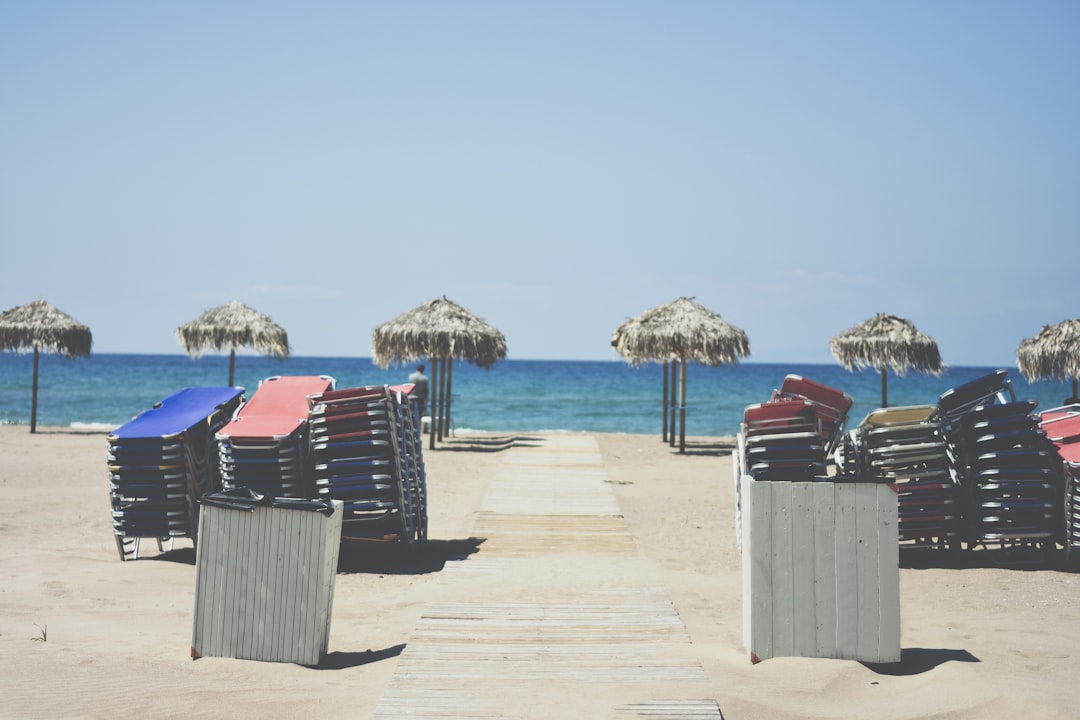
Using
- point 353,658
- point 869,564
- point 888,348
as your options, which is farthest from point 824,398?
point 888,348

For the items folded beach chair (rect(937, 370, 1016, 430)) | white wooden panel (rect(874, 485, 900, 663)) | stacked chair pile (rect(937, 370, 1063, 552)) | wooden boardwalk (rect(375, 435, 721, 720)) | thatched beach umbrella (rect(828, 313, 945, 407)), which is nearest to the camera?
wooden boardwalk (rect(375, 435, 721, 720))

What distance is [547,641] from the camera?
18.2ft

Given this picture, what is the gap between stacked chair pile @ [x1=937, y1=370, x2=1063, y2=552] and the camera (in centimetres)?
784

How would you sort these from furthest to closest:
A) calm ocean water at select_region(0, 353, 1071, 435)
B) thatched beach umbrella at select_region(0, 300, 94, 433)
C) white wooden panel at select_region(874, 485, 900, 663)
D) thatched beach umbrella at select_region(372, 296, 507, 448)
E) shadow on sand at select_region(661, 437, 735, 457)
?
calm ocean water at select_region(0, 353, 1071, 435) → thatched beach umbrella at select_region(0, 300, 94, 433) → thatched beach umbrella at select_region(372, 296, 507, 448) → shadow on sand at select_region(661, 437, 735, 457) → white wooden panel at select_region(874, 485, 900, 663)

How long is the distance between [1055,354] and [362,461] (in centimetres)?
1642

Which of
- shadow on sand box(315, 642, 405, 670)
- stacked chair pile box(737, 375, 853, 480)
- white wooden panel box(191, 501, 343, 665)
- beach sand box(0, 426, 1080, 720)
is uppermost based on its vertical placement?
stacked chair pile box(737, 375, 853, 480)

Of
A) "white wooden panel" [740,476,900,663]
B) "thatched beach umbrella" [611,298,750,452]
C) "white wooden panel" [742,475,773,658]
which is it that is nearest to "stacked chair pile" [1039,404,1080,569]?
"white wooden panel" [740,476,900,663]

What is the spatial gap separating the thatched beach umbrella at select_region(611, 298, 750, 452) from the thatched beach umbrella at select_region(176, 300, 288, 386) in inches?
331

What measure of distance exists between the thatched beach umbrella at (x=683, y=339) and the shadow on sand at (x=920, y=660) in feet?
41.4

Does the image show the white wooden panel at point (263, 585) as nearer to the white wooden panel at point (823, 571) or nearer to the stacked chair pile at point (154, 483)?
the white wooden panel at point (823, 571)

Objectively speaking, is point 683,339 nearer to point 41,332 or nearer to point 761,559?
point 761,559

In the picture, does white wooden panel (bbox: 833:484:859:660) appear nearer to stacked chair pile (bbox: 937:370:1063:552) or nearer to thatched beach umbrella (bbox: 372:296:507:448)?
stacked chair pile (bbox: 937:370:1063:552)

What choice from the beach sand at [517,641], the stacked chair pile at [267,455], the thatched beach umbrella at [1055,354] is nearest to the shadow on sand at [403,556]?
the beach sand at [517,641]

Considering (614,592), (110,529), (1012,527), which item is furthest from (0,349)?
(1012,527)
